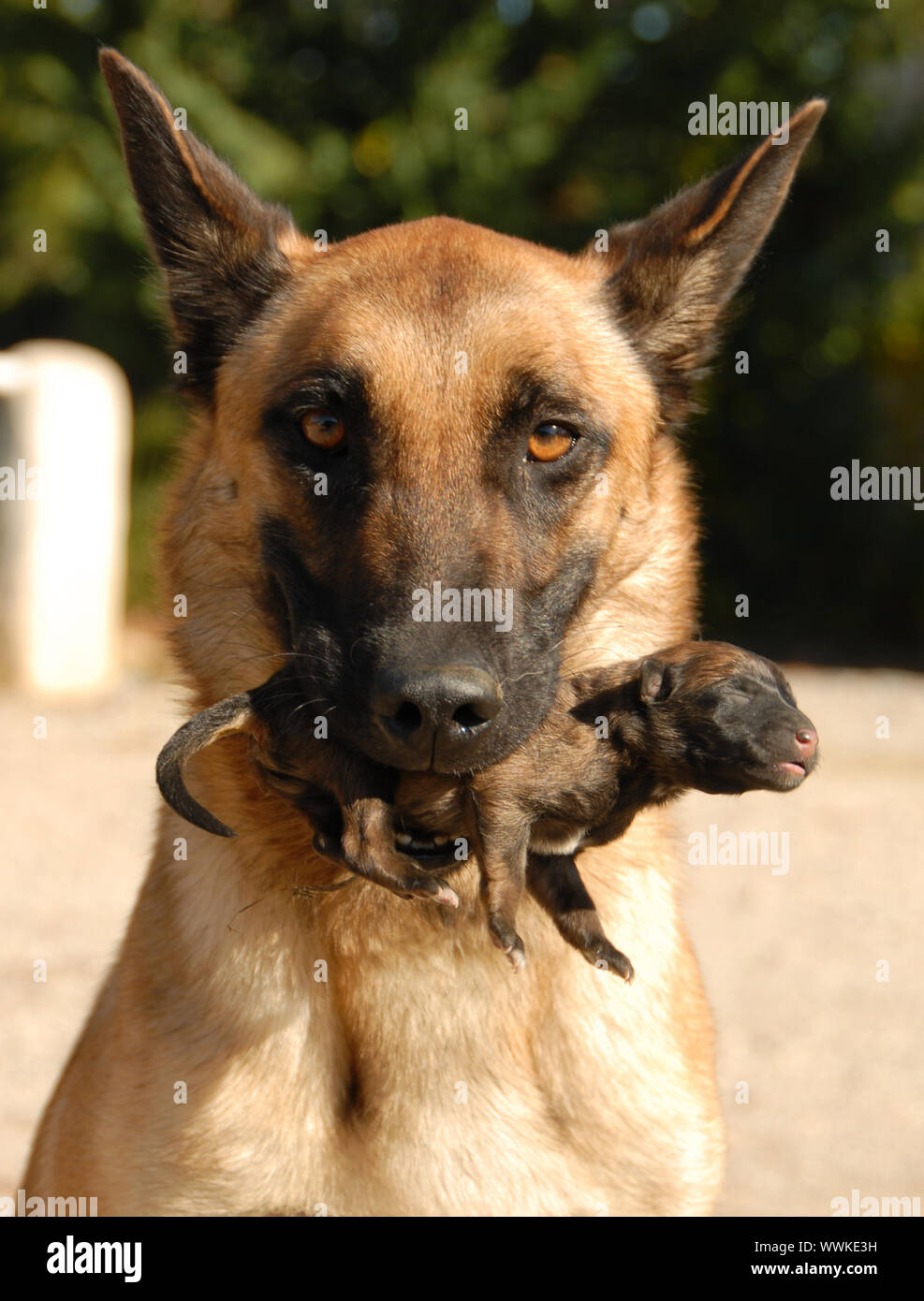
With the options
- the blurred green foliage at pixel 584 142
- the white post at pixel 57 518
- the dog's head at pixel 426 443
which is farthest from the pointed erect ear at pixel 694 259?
the blurred green foliage at pixel 584 142

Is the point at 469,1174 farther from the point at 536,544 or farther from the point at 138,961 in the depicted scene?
the point at 536,544

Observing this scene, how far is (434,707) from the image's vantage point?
242cm

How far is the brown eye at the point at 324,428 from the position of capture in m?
2.95

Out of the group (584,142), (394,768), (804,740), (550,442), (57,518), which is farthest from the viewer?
(584,142)

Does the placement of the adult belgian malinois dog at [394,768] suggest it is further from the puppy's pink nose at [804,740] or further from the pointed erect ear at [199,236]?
the puppy's pink nose at [804,740]

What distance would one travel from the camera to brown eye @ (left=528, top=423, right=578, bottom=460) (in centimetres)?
303

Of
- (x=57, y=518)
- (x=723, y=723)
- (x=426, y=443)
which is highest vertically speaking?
(x=57, y=518)

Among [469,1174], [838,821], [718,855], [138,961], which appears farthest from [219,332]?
[838,821]

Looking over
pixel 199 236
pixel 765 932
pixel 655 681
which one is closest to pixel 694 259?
pixel 199 236

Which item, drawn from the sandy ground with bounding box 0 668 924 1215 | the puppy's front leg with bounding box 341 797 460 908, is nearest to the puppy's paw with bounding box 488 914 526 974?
the puppy's front leg with bounding box 341 797 460 908

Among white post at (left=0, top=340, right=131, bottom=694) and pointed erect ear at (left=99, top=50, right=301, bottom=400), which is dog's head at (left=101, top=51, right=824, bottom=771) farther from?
white post at (left=0, top=340, right=131, bottom=694)

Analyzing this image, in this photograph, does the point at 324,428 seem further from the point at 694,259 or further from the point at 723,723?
the point at 723,723

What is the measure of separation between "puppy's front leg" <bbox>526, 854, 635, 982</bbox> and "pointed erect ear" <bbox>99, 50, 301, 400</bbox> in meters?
1.47

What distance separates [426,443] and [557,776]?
2.53 ft
